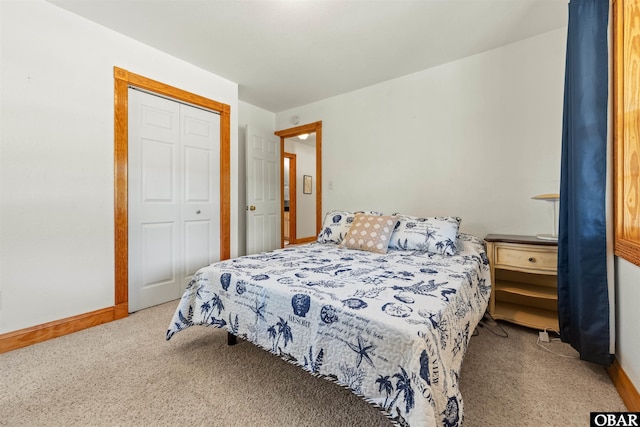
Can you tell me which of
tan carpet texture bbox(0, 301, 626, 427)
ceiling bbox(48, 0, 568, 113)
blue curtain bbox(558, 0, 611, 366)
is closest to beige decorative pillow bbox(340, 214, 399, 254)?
tan carpet texture bbox(0, 301, 626, 427)

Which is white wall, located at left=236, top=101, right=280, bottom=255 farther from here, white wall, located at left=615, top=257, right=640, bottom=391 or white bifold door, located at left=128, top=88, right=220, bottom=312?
white wall, located at left=615, top=257, right=640, bottom=391

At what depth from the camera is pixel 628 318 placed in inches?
49.9

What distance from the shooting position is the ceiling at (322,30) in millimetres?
1931

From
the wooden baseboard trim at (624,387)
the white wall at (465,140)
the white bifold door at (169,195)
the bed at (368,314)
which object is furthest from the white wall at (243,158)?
the wooden baseboard trim at (624,387)

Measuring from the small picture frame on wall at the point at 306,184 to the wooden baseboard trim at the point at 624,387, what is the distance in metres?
5.40

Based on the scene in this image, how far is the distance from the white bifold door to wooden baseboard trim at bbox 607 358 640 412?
3.23 metres

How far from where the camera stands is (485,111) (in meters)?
2.53

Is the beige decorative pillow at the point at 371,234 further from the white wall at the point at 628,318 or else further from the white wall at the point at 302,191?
the white wall at the point at 302,191

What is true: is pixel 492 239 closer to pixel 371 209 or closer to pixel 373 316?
pixel 371 209

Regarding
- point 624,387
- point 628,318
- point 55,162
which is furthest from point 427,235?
point 55,162

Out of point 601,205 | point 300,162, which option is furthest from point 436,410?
point 300,162

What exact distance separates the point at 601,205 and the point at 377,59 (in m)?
2.17

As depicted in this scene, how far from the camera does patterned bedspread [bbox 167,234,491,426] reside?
2.88 feet

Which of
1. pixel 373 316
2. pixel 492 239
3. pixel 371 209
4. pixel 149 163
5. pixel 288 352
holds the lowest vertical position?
pixel 288 352
